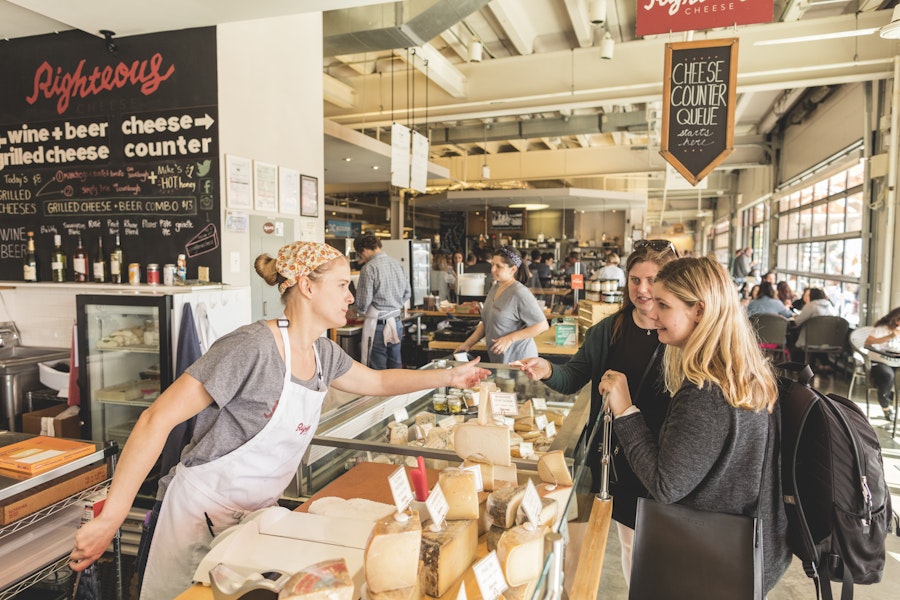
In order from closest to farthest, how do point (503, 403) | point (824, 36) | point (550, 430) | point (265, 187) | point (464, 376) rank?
point (503, 403) < point (464, 376) < point (550, 430) < point (265, 187) < point (824, 36)

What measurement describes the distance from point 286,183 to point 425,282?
5989 mm

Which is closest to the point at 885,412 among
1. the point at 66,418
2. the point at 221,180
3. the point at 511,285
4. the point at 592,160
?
the point at 511,285

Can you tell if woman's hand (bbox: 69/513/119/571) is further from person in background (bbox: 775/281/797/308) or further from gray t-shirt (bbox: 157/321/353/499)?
person in background (bbox: 775/281/797/308)

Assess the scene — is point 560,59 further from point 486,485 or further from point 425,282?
point 486,485

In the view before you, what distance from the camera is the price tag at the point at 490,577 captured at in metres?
0.99

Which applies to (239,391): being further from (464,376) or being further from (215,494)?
(464,376)

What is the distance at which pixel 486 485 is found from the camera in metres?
1.53

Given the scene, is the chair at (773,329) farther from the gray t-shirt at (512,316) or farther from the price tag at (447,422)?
the price tag at (447,422)

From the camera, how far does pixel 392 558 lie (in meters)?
1.02


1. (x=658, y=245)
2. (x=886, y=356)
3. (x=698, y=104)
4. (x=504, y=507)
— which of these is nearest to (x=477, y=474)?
(x=504, y=507)

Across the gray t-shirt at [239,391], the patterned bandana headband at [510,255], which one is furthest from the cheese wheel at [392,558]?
the patterned bandana headband at [510,255]

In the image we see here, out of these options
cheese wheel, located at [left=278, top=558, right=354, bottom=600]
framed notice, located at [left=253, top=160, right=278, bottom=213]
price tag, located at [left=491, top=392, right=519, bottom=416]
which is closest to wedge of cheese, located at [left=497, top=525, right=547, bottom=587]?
cheese wheel, located at [left=278, top=558, right=354, bottom=600]

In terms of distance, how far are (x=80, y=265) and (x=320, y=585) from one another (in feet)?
14.8

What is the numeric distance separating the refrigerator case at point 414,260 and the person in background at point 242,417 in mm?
8175
